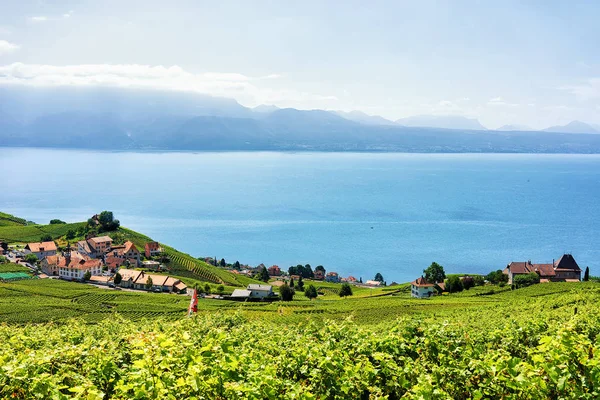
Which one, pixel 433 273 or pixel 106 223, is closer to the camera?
pixel 433 273

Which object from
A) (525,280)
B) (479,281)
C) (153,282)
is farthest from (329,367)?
(153,282)

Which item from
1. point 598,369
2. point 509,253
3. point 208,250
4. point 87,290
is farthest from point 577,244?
point 598,369

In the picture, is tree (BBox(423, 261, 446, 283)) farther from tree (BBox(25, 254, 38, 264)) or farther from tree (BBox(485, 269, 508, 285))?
tree (BBox(25, 254, 38, 264))

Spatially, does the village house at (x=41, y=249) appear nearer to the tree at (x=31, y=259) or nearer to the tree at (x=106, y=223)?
the tree at (x=31, y=259)

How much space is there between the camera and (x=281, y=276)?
84.4 m

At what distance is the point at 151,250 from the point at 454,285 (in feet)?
172

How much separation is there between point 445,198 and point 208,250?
10351 centimetres

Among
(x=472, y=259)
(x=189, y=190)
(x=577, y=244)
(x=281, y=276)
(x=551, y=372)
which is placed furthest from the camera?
(x=189, y=190)

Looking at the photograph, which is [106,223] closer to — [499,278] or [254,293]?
[254,293]

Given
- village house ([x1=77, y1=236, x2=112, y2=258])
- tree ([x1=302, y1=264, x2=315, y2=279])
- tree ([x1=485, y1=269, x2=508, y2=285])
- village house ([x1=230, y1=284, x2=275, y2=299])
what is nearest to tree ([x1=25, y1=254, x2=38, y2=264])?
village house ([x1=77, y1=236, x2=112, y2=258])

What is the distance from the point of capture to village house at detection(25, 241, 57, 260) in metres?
73.8

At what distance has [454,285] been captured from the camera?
5631 centimetres

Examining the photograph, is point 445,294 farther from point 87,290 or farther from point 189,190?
point 189,190

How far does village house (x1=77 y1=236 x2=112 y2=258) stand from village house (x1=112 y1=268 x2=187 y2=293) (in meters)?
16.6
